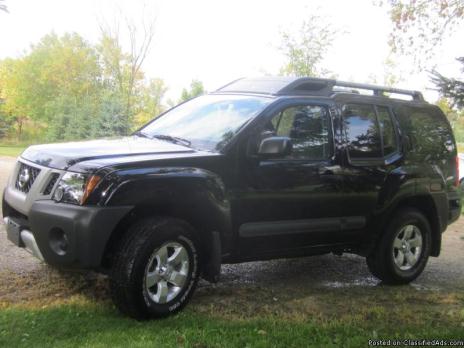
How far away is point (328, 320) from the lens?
425cm

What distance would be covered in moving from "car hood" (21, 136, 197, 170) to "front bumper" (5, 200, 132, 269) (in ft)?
1.12

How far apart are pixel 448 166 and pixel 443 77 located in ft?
6.78

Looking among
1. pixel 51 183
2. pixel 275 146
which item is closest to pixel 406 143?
pixel 275 146

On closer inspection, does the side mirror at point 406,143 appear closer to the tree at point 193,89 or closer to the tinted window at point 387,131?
the tinted window at point 387,131

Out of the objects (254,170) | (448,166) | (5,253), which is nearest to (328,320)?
(254,170)

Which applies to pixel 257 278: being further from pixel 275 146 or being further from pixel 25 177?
pixel 25 177

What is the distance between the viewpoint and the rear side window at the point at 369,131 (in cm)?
521

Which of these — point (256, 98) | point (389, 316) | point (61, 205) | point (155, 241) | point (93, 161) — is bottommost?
point (389, 316)

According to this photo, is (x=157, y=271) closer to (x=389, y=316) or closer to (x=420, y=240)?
(x=389, y=316)

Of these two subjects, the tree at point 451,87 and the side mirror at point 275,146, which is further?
the side mirror at point 275,146

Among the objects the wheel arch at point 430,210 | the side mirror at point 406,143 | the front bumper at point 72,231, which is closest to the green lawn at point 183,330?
the front bumper at point 72,231

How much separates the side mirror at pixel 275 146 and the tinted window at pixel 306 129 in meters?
0.35

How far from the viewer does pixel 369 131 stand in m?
5.41

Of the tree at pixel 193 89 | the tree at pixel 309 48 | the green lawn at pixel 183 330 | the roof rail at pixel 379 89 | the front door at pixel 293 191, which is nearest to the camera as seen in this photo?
the green lawn at pixel 183 330
